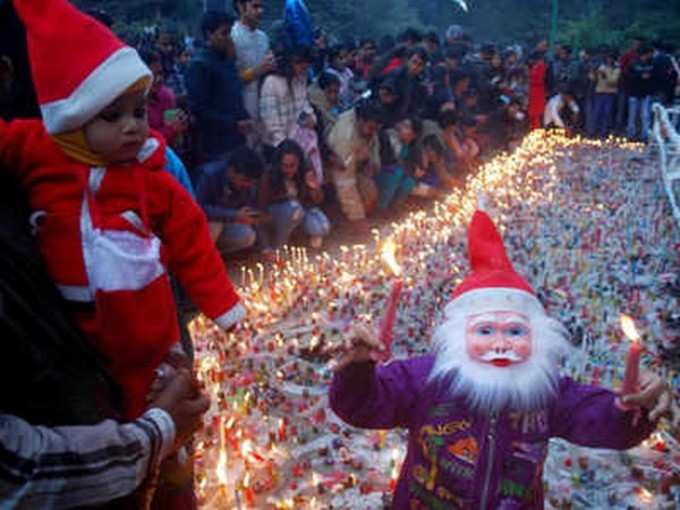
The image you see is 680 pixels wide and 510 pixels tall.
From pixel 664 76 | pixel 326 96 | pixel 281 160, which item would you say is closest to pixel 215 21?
pixel 281 160

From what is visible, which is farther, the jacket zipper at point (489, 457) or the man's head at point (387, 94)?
the man's head at point (387, 94)

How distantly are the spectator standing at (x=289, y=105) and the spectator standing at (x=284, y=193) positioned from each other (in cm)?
24

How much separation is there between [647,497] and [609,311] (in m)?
2.49

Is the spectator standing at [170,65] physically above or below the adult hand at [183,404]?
above

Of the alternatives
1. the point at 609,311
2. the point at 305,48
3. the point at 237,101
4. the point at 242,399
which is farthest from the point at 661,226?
the point at 242,399

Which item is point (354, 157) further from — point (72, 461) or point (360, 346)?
point (72, 461)

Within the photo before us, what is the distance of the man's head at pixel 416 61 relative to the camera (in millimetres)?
8945

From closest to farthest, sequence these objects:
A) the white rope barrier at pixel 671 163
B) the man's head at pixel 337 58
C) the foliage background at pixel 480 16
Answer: the white rope barrier at pixel 671 163 → the man's head at pixel 337 58 → the foliage background at pixel 480 16

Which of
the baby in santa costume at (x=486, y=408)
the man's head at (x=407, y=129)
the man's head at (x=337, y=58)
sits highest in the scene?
the man's head at (x=337, y=58)

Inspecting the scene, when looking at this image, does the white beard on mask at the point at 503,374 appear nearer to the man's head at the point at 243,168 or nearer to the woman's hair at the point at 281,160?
the man's head at the point at 243,168

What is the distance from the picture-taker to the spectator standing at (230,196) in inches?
237

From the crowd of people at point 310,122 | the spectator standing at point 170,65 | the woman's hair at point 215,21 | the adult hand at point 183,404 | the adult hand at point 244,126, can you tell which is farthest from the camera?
the spectator standing at point 170,65

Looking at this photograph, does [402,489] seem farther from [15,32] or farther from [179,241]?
[15,32]

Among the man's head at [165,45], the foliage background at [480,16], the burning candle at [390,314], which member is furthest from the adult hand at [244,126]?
the foliage background at [480,16]
